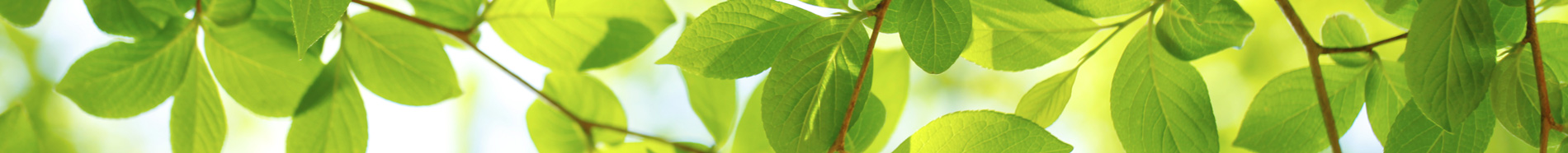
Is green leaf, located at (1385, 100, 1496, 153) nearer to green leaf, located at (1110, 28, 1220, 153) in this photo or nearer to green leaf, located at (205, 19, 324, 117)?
green leaf, located at (1110, 28, 1220, 153)

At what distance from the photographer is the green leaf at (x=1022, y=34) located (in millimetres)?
220

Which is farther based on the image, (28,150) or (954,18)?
(28,150)

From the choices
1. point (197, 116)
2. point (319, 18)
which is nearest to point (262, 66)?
point (197, 116)

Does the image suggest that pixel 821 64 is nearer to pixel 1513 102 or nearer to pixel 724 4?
pixel 724 4

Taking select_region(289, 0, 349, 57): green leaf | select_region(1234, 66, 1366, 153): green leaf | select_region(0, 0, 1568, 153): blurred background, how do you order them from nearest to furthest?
select_region(289, 0, 349, 57): green leaf, select_region(1234, 66, 1366, 153): green leaf, select_region(0, 0, 1568, 153): blurred background

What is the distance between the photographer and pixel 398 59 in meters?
0.26

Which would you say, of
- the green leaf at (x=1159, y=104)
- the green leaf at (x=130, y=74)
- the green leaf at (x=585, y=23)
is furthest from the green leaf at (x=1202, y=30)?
the green leaf at (x=130, y=74)

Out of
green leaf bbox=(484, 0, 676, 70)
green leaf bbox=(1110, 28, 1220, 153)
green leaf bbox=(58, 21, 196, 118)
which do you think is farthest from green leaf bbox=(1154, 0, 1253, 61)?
green leaf bbox=(58, 21, 196, 118)

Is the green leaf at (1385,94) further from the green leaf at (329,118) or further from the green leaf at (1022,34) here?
the green leaf at (329,118)

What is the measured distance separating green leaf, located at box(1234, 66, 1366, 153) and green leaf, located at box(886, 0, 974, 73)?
13 centimetres

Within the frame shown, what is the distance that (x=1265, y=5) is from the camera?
1.92 ft

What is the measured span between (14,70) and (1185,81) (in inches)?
20.4

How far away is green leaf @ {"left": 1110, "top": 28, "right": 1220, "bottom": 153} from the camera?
0.69 feet

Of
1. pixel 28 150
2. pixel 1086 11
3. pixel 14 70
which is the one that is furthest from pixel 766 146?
pixel 14 70
